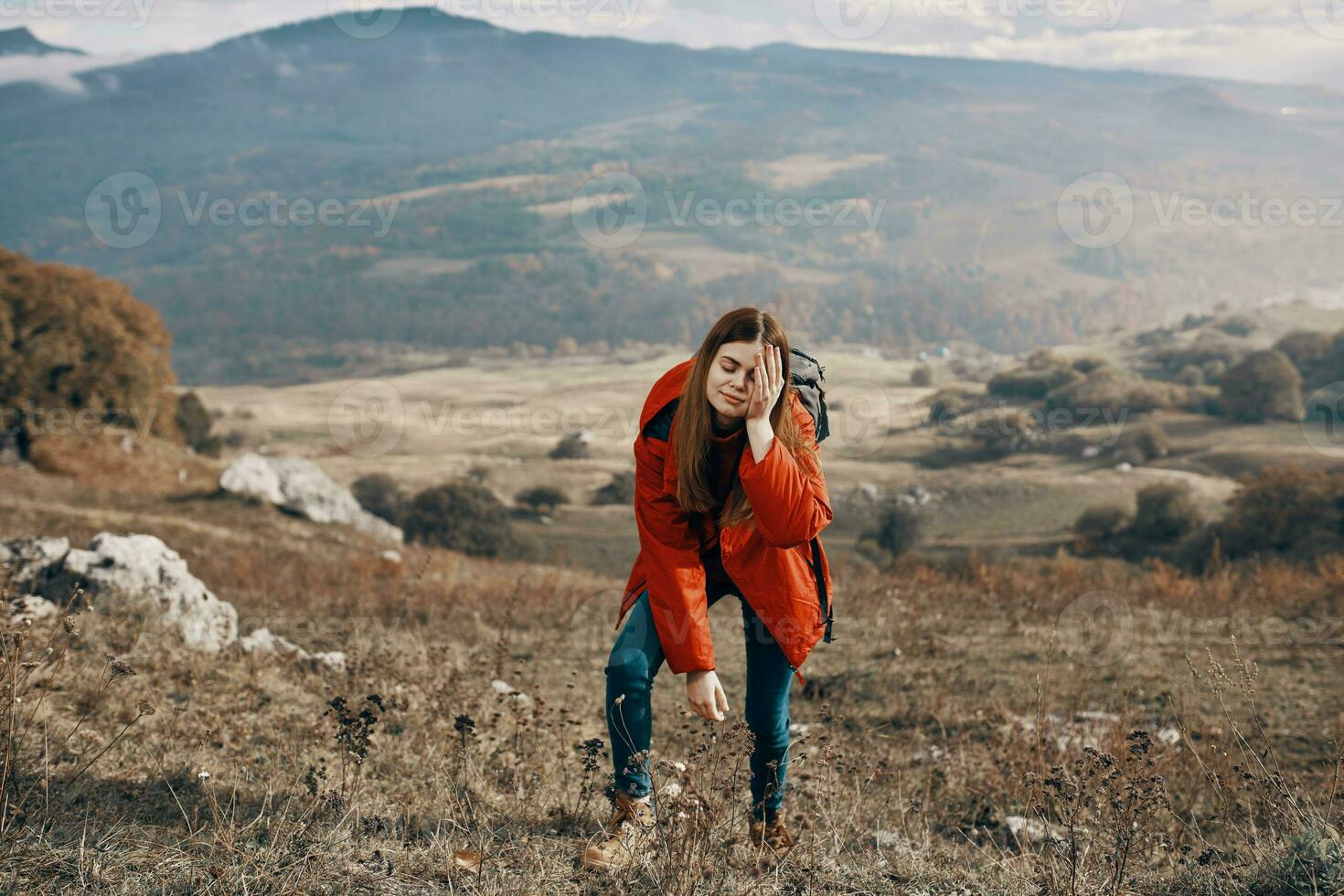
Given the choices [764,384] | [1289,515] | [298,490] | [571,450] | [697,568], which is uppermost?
[764,384]

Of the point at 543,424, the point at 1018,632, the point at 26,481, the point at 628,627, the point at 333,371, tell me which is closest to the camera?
the point at 628,627

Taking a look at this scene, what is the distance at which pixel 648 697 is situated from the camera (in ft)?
8.87

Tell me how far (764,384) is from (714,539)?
572 millimetres

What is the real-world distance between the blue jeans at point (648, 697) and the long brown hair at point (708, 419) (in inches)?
12.9

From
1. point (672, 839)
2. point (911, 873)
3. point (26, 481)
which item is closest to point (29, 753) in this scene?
point (672, 839)

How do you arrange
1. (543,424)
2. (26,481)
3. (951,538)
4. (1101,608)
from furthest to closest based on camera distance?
(543,424) < (951,538) < (26,481) < (1101,608)

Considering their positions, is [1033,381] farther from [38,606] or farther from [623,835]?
[623,835]

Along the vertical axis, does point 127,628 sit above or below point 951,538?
above

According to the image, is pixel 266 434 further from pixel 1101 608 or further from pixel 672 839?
pixel 672 839

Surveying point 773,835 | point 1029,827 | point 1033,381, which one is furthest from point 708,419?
point 1033,381

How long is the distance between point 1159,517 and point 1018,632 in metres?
17.6

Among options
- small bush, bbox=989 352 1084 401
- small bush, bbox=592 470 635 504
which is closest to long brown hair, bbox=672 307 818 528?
small bush, bbox=592 470 635 504

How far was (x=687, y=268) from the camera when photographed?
189m

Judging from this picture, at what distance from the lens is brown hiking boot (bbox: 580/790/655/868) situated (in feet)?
8.63
